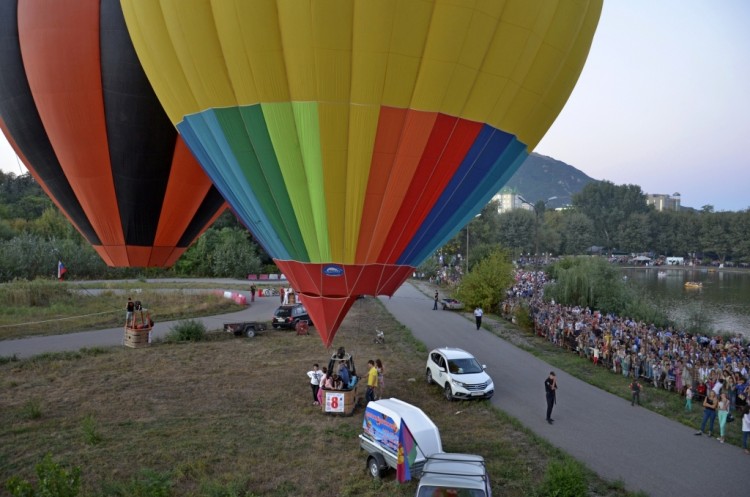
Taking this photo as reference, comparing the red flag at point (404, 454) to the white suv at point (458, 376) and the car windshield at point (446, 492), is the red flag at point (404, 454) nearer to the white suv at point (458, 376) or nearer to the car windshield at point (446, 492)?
the car windshield at point (446, 492)

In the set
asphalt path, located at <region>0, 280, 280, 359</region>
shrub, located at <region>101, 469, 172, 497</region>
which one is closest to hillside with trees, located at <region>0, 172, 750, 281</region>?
asphalt path, located at <region>0, 280, 280, 359</region>

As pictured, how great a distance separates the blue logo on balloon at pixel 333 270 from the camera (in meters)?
9.27

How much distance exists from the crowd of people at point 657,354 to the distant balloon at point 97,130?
503 inches

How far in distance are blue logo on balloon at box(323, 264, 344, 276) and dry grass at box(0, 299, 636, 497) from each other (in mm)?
3281

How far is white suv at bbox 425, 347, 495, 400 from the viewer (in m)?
13.2

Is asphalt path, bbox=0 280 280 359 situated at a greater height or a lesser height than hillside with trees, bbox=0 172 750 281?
lesser

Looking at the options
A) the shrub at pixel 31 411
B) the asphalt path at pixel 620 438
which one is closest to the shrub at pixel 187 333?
the shrub at pixel 31 411

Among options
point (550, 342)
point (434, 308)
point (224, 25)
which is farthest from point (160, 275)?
point (224, 25)

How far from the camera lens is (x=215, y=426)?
11.3 m

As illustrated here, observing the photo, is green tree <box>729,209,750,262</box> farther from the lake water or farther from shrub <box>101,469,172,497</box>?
shrub <box>101,469,172,497</box>

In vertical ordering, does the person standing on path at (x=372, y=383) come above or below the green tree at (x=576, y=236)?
below

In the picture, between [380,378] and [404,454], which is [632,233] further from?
[404,454]

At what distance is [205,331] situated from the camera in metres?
21.4

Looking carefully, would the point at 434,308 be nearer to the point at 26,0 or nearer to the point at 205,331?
the point at 205,331
